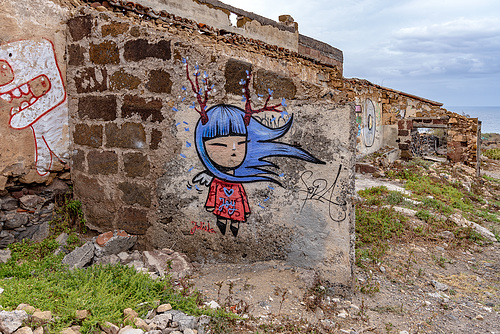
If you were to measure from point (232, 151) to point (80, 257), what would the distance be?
1.63m

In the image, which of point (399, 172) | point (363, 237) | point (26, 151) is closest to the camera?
point (26, 151)

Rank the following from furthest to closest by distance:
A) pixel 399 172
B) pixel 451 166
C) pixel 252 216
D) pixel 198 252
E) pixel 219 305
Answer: pixel 451 166 → pixel 399 172 → pixel 198 252 → pixel 252 216 → pixel 219 305

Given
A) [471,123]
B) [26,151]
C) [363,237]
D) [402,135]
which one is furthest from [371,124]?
[26,151]

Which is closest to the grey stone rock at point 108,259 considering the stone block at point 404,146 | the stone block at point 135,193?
the stone block at point 135,193

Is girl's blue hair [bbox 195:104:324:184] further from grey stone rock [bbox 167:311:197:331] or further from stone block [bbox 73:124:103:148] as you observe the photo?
grey stone rock [bbox 167:311:197:331]

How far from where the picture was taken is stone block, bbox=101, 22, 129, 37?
10.8 ft

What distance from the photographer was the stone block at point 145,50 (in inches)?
125

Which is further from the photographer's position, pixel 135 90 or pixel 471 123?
pixel 471 123

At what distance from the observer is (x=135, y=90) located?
3.29 metres

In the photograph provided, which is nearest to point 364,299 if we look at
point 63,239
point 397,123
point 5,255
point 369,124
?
point 63,239

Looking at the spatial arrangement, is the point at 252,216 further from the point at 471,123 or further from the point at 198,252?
the point at 471,123

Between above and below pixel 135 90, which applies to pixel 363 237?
below

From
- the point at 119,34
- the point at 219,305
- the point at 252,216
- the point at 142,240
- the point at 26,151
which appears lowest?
the point at 219,305

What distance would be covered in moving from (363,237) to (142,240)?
2659 millimetres
